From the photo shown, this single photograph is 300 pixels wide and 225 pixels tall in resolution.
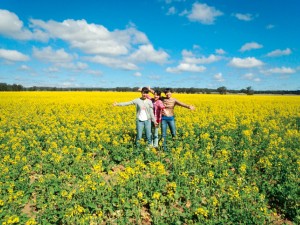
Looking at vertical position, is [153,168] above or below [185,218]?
above

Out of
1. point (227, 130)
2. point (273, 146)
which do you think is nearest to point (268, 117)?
point (227, 130)

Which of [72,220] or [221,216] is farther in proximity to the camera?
[221,216]

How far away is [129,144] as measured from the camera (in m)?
9.88

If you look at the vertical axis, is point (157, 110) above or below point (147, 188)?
above

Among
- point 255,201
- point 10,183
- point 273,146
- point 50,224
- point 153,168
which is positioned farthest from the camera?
point 273,146

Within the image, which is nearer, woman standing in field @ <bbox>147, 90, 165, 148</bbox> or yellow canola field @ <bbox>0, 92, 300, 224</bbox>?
yellow canola field @ <bbox>0, 92, 300, 224</bbox>

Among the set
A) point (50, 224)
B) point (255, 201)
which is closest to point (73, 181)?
point (50, 224)

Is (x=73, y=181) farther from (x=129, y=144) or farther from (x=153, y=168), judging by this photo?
(x=129, y=144)

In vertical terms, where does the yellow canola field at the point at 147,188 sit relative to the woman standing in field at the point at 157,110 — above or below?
below

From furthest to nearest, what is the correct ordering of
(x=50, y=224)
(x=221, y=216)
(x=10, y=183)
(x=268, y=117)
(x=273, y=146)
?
(x=268, y=117), (x=273, y=146), (x=10, y=183), (x=221, y=216), (x=50, y=224)

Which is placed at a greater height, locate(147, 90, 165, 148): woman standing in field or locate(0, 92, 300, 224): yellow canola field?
locate(147, 90, 165, 148): woman standing in field

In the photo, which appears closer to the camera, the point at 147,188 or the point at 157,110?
the point at 147,188

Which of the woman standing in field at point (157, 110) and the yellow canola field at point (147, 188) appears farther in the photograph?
the woman standing in field at point (157, 110)

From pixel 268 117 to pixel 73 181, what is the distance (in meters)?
15.8
